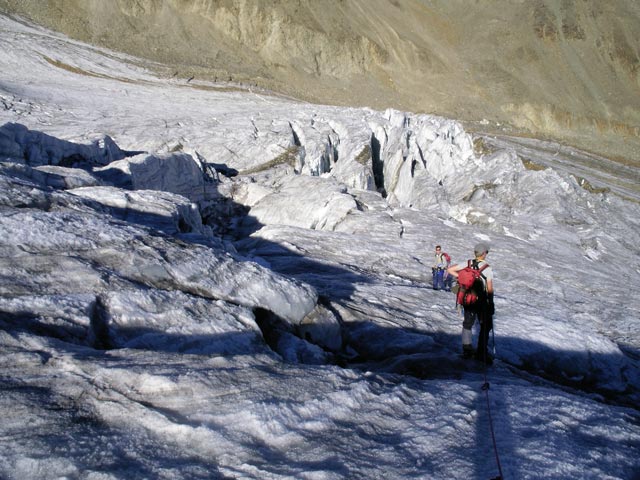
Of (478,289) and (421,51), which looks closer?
(478,289)

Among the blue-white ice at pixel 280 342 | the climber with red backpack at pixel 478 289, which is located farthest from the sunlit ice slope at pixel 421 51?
the climber with red backpack at pixel 478 289

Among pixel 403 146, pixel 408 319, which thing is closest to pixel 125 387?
pixel 408 319

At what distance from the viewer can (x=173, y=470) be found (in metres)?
3.03

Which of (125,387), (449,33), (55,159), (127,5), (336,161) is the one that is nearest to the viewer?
(125,387)

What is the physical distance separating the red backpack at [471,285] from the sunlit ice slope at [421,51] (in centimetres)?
4895

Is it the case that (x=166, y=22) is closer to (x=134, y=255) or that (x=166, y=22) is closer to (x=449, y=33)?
(x=449, y=33)

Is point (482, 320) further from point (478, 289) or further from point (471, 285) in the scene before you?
point (471, 285)

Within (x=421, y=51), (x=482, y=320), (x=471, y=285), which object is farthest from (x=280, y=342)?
(x=421, y=51)

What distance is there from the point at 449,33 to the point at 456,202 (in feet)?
262

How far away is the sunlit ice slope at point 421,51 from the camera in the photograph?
62.3 meters

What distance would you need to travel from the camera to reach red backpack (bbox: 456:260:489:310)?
684cm

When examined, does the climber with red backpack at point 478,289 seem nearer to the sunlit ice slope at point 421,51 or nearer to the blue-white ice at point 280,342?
the blue-white ice at point 280,342

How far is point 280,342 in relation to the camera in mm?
6688

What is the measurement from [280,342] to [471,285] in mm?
2982
